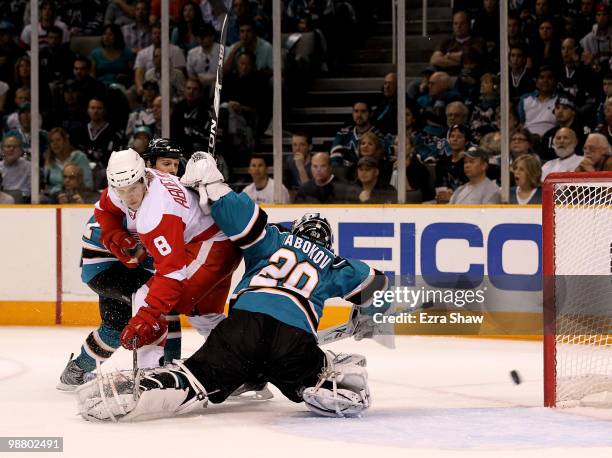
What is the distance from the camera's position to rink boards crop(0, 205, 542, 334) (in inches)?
254

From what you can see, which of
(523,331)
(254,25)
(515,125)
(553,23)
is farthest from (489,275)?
(254,25)

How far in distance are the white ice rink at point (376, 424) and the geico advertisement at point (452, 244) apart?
3.35ft

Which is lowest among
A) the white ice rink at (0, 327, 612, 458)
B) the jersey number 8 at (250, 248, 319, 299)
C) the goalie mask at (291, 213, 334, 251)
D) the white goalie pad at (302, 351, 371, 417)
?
the white ice rink at (0, 327, 612, 458)

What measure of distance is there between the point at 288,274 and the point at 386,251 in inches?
102

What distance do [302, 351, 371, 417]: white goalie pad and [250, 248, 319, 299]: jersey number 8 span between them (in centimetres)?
26

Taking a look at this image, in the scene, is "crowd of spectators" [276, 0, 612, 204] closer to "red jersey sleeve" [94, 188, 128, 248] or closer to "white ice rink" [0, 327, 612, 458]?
"white ice rink" [0, 327, 612, 458]

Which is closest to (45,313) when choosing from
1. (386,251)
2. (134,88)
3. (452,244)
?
(134,88)

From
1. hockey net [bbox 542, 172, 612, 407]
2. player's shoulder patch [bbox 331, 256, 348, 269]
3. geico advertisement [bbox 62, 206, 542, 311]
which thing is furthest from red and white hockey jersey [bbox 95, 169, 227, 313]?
geico advertisement [bbox 62, 206, 542, 311]

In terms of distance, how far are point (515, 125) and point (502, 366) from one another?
5.32 feet

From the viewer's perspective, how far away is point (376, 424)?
3930mm

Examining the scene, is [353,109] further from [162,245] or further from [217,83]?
[162,245]

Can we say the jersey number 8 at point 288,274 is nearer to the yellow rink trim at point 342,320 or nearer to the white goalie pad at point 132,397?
the white goalie pad at point 132,397

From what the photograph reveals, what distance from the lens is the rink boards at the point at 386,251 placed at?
6.46 metres

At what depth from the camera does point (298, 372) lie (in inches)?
158
